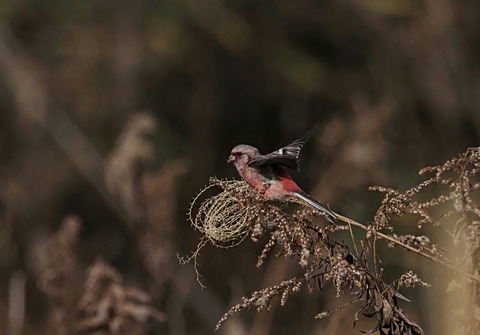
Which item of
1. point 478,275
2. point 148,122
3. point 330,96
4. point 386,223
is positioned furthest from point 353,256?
point 330,96

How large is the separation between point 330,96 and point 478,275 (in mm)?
8610

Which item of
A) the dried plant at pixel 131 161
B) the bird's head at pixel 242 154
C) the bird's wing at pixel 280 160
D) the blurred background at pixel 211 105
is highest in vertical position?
the blurred background at pixel 211 105

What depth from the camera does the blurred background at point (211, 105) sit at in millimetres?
7676

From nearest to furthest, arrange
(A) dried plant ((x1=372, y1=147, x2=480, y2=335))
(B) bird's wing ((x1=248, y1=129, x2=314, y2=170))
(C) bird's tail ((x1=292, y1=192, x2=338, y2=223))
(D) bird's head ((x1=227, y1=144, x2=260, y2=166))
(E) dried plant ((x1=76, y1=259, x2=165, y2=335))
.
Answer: (A) dried plant ((x1=372, y1=147, x2=480, y2=335)), (C) bird's tail ((x1=292, y1=192, x2=338, y2=223)), (B) bird's wing ((x1=248, y1=129, x2=314, y2=170)), (D) bird's head ((x1=227, y1=144, x2=260, y2=166)), (E) dried plant ((x1=76, y1=259, x2=165, y2=335))

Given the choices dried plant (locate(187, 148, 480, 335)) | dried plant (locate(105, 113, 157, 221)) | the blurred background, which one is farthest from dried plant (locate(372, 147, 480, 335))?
the blurred background

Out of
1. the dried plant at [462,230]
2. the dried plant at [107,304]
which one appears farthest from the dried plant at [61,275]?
the dried plant at [462,230]

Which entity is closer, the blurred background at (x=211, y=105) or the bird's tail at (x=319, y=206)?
the bird's tail at (x=319, y=206)

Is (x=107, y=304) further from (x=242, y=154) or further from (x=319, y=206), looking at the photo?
(x=319, y=206)

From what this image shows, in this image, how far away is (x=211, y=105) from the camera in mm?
10602

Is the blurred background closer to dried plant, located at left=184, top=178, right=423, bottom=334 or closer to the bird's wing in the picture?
the bird's wing

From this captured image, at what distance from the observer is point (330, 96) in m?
11.2

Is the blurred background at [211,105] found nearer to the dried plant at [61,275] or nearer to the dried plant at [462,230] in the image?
the dried plant at [61,275]

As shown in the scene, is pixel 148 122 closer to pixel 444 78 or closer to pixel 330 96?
pixel 444 78

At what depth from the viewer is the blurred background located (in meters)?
7.68
